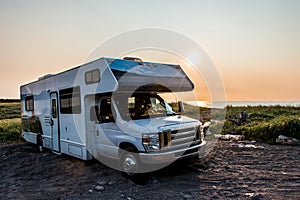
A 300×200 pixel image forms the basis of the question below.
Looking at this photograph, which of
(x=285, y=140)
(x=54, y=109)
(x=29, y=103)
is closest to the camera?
(x=54, y=109)

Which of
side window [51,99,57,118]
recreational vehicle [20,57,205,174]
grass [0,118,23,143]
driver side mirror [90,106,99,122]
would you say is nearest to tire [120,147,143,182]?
recreational vehicle [20,57,205,174]

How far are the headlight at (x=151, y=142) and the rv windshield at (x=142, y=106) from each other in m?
0.96

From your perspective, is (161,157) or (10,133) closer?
(161,157)

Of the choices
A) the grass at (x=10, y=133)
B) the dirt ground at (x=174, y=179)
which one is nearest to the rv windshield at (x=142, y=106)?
the dirt ground at (x=174, y=179)

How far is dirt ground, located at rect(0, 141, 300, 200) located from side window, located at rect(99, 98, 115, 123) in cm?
145

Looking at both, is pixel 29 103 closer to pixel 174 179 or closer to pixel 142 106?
pixel 142 106

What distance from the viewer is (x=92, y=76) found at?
673cm

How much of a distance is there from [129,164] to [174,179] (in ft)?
3.76

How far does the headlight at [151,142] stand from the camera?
17.9 feet

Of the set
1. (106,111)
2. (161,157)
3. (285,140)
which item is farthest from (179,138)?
(285,140)

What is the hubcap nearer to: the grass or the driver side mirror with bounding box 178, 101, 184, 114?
the driver side mirror with bounding box 178, 101, 184, 114

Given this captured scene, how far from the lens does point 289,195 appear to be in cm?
479

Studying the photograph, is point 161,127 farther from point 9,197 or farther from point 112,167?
point 9,197

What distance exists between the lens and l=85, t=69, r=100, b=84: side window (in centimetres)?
652
